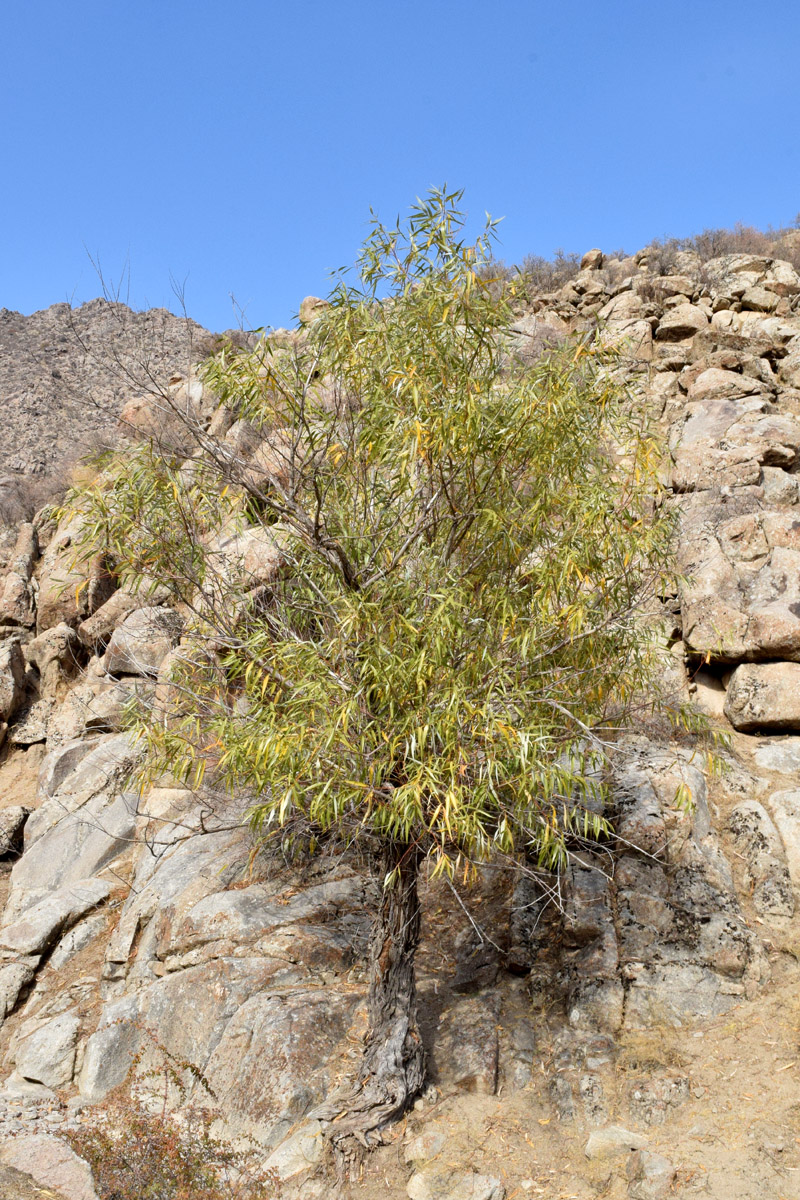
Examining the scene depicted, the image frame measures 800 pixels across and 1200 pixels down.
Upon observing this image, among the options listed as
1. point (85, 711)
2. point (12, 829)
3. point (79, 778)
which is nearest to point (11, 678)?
point (85, 711)

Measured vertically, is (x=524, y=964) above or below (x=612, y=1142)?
above

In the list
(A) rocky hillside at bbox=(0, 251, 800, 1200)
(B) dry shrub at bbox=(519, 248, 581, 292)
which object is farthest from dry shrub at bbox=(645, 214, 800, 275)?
(A) rocky hillside at bbox=(0, 251, 800, 1200)

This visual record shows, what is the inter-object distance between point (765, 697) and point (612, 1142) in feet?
16.8

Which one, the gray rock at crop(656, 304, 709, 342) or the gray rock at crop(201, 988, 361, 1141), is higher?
the gray rock at crop(656, 304, 709, 342)

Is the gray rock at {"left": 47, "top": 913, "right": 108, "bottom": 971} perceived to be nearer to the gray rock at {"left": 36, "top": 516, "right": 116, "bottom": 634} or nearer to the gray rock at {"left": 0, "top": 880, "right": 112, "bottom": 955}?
the gray rock at {"left": 0, "top": 880, "right": 112, "bottom": 955}

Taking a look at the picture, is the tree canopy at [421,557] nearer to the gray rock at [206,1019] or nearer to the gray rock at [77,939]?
the gray rock at [206,1019]

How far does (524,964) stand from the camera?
6.97 metres

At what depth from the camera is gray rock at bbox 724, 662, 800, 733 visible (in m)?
8.99

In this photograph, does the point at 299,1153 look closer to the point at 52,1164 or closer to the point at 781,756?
the point at 52,1164

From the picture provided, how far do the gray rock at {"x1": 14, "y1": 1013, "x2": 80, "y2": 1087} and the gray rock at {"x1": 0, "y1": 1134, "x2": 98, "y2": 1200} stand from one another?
1.21m

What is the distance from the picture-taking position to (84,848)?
10297mm

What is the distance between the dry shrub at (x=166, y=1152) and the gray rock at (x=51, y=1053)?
87 cm

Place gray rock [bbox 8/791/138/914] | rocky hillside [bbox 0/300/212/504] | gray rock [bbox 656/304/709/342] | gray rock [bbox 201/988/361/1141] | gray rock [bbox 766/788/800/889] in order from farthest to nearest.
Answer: rocky hillside [bbox 0/300/212/504] → gray rock [bbox 656/304/709/342] → gray rock [bbox 8/791/138/914] → gray rock [bbox 766/788/800/889] → gray rock [bbox 201/988/361/1141]

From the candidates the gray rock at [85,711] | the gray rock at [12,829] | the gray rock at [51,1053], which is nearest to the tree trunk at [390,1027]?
the gray rock at [51,1053]
